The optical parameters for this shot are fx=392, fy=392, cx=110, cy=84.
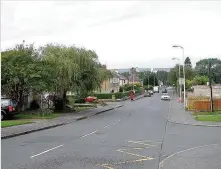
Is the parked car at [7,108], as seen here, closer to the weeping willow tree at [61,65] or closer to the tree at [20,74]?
the tree at [20,74]

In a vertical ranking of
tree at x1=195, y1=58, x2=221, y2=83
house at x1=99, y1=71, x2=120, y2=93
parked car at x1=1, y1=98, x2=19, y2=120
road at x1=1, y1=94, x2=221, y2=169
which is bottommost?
road at x1=1, y1=94, x2=221, y2=169

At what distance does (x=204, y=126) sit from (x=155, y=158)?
13.6 metres

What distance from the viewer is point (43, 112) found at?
111ft

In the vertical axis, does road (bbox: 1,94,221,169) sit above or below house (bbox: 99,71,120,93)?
below

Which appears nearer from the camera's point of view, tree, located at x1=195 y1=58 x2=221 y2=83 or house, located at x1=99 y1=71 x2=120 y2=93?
house, located at x1=99 y1=71 x2=120 y2=93

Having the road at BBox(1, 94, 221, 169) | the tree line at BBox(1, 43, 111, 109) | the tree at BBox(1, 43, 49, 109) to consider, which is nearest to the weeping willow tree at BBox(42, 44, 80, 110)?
the tree line at BBox(1, 43, 111, 109)

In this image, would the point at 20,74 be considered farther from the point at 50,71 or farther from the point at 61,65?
the point at 61,65

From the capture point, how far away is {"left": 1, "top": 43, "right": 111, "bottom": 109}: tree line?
33.3 metres

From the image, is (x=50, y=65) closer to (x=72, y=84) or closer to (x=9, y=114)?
(x=72, y=84)

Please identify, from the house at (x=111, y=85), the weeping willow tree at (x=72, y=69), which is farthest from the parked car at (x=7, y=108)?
the house at (x=111, y=85)

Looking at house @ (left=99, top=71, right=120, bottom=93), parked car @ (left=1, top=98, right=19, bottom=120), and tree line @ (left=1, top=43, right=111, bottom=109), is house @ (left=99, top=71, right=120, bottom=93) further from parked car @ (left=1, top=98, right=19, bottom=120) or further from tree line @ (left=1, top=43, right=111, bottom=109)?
parked car @ (left=1, top=98, right=19, bottom=120)

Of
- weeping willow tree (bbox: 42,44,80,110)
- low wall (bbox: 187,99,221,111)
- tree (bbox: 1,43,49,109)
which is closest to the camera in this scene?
tree (bbox: 1,43,49,109)

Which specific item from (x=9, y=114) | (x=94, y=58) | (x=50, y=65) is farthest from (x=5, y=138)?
(x=94, y=58)

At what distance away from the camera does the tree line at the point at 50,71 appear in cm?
3331
